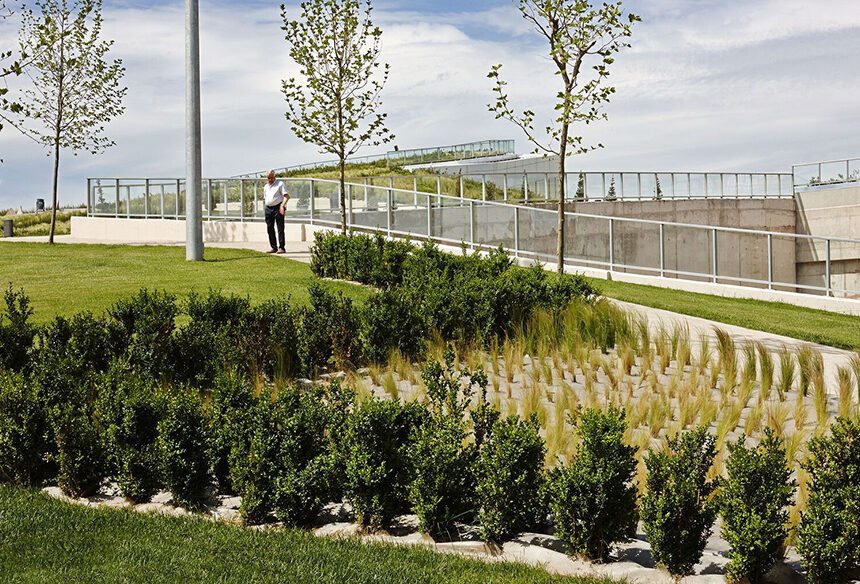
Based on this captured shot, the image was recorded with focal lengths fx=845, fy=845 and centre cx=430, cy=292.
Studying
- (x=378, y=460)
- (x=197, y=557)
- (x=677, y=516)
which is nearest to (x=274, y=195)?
(x=378, y=460)

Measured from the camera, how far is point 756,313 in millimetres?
15773

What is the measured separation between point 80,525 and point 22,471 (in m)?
1.43

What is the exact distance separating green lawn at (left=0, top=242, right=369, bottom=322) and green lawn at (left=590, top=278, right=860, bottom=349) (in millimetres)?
5650

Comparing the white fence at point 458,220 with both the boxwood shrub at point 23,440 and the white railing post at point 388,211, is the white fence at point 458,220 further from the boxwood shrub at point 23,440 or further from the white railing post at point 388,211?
the boxwood shrub at point 23,440

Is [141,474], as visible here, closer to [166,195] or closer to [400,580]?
[400,580]

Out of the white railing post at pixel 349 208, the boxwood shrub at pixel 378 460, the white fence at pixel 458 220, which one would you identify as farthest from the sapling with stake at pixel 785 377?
the white railing post at pixel 349 208

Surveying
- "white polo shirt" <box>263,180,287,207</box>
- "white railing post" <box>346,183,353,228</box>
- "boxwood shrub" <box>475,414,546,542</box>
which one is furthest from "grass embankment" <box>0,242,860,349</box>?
"boxwood shrub" <box>475,414,546,542</box>

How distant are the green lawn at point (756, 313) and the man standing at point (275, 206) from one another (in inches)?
313

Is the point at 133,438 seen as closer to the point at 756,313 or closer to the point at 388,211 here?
the point at 756,313

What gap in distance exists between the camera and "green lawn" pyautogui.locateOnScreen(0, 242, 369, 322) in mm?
13906

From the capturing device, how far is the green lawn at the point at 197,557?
14.2 ft

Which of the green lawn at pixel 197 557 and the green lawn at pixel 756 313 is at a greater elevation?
the green lawn at pixel 756 313

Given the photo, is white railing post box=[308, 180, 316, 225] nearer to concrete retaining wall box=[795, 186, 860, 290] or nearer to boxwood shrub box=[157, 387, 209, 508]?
boxwood shrub box=[157, 387, 209, 508]

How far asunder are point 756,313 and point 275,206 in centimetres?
1180
